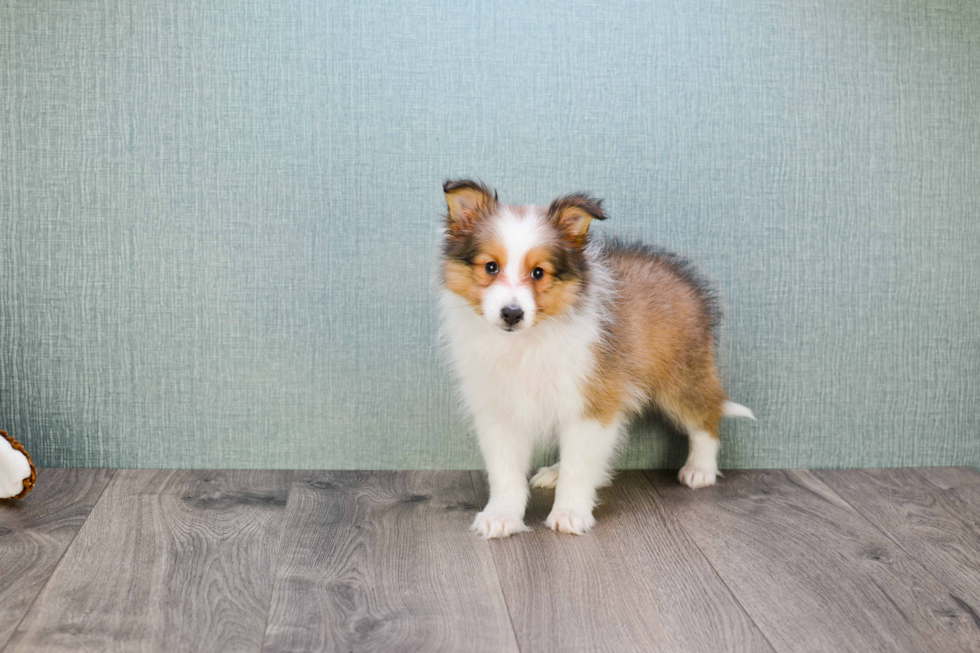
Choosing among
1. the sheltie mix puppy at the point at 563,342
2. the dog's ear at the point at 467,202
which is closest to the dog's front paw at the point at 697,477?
the sheltie mix puppy at the point at 563,342

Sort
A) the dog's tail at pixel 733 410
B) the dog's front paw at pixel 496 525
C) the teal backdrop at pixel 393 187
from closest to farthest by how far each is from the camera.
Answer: the dog's front paw at pixel 496 525 < the teal backdrop at pixel 393 187 < the dog's tail at pixel 733 410

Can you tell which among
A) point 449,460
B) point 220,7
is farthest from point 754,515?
point 220,7

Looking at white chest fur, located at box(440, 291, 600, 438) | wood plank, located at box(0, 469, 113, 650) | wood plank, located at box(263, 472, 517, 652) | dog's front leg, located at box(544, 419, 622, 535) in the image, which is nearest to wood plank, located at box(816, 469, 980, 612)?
dog's front leg, located at box(544, 419, 622, 535)

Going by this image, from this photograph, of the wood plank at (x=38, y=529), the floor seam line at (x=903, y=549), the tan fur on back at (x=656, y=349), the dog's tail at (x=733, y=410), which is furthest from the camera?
the dog's tail at (x=733, y=410)

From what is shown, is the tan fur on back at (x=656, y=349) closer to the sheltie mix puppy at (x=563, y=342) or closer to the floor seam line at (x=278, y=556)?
the sheltie mix puppy at (x=563, y=342)

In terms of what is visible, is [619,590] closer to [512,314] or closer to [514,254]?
[512,314]

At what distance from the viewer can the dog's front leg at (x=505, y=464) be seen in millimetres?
2262

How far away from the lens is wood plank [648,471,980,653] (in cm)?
171

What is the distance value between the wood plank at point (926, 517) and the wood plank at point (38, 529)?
6.17 ft

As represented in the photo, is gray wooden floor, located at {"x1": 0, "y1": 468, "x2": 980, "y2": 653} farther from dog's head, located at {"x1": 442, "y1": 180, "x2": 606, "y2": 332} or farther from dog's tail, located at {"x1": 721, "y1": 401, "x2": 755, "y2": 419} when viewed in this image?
dog's head, located at {"x1": 442, "y1": 180, "x2": 606, "y2": 332}

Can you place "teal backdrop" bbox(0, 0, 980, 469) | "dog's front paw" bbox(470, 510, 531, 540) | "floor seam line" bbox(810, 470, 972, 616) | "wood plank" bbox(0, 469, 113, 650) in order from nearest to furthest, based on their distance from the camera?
"wood plank" bbox(0, 469, 113, 650)
"floor seam line" bbox(810, 470, 972, 616)
"dog's front paw" bbox(470, 510, 531, 540)
"teal backdrop" bbox(0, 0, 980, 469)

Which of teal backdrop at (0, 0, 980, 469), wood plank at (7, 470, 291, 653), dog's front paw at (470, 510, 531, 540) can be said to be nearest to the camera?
wood plank at (7, 470, 291, 653)

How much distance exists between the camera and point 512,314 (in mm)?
1981

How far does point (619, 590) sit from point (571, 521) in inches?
13.7
